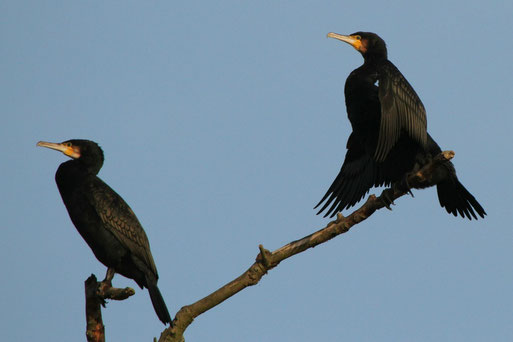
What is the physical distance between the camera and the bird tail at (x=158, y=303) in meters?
7.20

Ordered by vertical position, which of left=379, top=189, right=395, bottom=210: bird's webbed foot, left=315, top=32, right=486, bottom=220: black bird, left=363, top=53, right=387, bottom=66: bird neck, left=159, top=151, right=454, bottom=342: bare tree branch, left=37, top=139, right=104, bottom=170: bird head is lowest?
left=159, top=151, right=454, bottom=342: bare tree branch

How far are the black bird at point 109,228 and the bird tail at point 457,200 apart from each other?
3.01 meters

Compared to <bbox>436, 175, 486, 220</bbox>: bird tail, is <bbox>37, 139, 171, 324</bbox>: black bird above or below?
above

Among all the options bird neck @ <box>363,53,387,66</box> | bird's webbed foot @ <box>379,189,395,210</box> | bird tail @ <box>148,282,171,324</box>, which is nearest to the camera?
bird's webbed foot @ <box>379,189,395,210</box>

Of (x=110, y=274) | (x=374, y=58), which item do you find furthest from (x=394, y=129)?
(x=110, y=274)

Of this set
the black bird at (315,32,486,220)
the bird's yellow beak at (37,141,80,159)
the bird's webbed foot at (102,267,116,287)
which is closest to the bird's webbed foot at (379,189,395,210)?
the black bird at (315,32,486,220)

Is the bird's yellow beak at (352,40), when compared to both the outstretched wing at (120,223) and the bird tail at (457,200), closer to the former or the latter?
the bird tail at (457,200)

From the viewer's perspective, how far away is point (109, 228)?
7715 mm

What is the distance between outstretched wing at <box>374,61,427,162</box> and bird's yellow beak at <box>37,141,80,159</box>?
318 cm

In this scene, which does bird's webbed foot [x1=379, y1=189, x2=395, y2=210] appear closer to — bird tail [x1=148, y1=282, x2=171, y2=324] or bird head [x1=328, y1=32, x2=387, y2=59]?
bird head [x1=328, y1=32, x2=387, y2=59]

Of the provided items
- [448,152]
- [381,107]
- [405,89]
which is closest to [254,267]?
[448,152]

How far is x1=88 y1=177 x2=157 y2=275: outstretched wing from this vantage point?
304 inches

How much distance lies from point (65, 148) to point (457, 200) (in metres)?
4.13

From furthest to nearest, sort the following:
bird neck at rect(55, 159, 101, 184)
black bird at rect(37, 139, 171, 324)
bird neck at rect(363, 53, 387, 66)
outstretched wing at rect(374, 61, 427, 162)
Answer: bird neck at rect(363, 53, 387, 66) → bird neck at rect(55, 159, 101, 184) → black bird at rect(37, 139, 171, 324) → outstretched wing at rect(374, 61, 427, 162)
